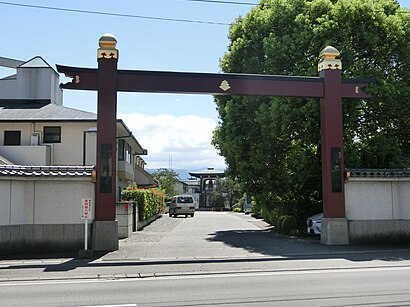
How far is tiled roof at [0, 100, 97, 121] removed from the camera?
25516 millimetres

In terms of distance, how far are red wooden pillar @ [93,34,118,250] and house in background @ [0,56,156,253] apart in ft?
1.88

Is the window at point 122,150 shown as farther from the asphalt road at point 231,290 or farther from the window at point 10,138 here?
the asphalt road at point 231,290

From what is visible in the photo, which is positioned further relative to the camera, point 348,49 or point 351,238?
point 348,49

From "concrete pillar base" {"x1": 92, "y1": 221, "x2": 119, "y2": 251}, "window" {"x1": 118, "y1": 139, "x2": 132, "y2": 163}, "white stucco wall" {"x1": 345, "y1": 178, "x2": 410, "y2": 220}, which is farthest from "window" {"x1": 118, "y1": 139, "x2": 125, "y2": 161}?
"white stucco wall" {"x1": 345, "y1": 178, "x2": 410, "y2": 220}

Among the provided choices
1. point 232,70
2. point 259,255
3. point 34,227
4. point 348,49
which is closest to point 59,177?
point 34,227

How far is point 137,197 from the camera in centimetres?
2283

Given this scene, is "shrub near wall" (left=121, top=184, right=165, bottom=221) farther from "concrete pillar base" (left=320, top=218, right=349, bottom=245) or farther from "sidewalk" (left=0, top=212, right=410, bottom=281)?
"concrete pillar base" (left=320, top=218, right=349, bottom=245)

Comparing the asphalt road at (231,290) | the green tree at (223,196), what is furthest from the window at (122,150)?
the green tree at (223,196)

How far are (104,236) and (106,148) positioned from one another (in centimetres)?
276

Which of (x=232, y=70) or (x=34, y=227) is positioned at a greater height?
(x=232, y=70)

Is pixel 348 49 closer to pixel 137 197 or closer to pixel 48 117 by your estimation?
pixel 137 197

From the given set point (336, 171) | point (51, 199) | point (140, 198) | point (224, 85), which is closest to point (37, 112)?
point (140, 198)

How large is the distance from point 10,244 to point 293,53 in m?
12.9

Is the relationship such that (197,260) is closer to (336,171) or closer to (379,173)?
(336,171)
